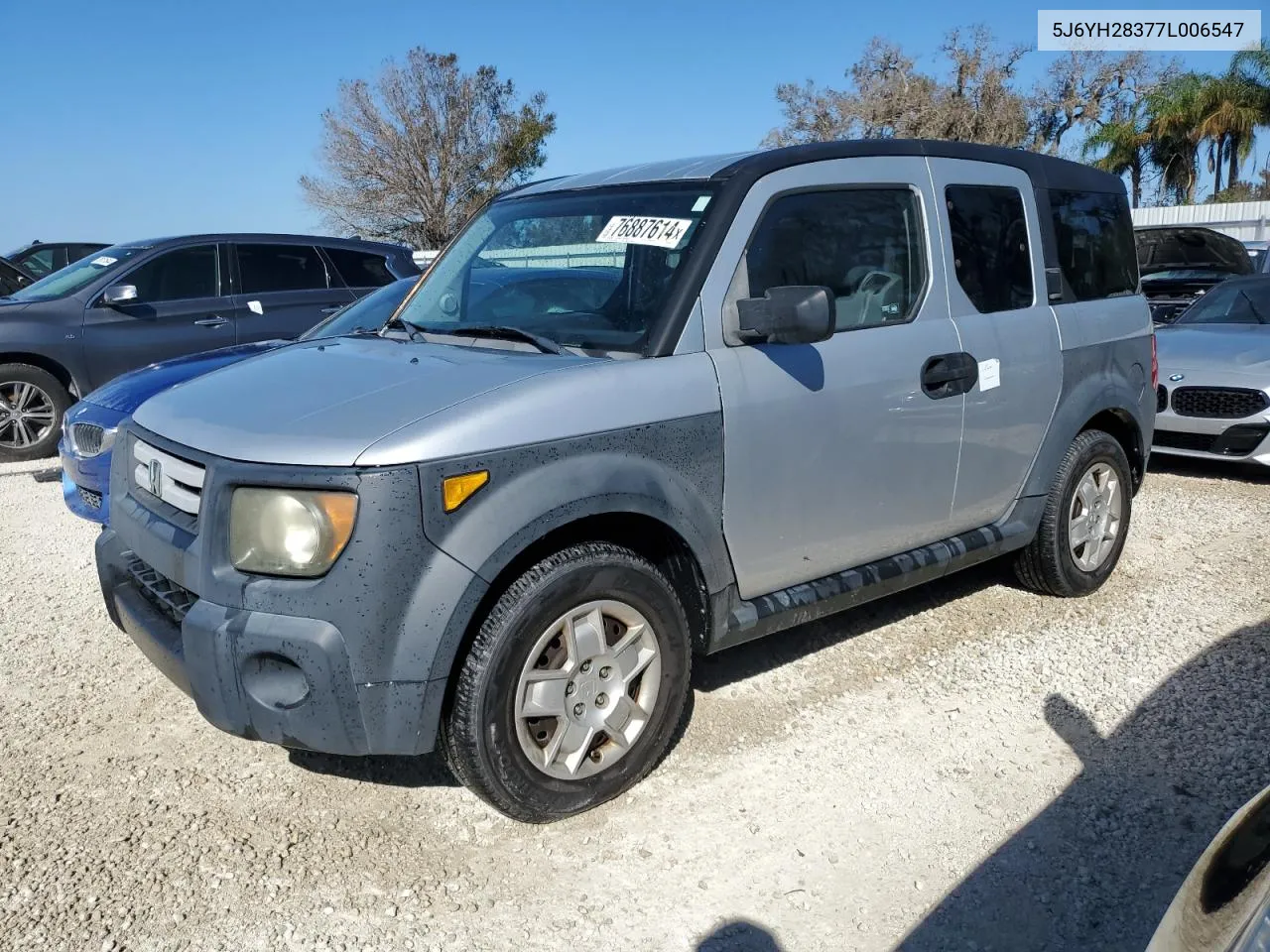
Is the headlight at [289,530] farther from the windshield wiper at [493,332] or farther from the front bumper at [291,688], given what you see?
the windshield wiper at [493,332]

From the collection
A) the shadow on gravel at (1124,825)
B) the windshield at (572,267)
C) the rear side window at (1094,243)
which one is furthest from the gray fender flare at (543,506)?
the rear side window at (1094,243)

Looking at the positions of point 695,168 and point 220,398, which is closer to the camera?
point 220,398

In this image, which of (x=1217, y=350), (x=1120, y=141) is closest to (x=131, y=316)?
(x=1217, y=350)

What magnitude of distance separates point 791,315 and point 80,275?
25.0 feet

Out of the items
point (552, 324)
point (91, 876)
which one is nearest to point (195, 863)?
point (91, 876)

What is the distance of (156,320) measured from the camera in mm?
8531

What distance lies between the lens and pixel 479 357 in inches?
128

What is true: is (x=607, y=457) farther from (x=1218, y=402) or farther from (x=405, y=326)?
(x=1218, y=402)

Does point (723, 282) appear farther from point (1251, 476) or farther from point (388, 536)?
point (1251, 476)

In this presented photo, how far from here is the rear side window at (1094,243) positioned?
4609 millimetres

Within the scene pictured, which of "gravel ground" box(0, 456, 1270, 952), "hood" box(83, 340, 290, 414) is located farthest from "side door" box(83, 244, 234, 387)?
"gravel ground" box(0, 456, 1270, 952)

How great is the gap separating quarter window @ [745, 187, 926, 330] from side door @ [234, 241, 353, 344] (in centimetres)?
603

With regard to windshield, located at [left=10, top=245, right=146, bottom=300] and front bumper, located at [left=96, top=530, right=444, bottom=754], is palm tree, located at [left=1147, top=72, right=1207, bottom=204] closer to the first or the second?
windshield, located at [left=10, top=245, right=146, bottom=300]

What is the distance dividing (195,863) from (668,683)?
1415mm
